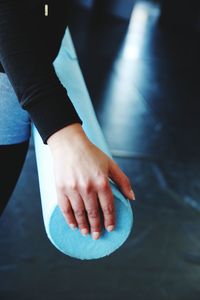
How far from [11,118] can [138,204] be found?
1.11 m

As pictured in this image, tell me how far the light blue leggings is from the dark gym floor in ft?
2.29

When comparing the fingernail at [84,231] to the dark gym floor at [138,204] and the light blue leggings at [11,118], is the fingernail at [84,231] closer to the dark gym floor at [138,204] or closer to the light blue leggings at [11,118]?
the light blue leggings at [11,118]

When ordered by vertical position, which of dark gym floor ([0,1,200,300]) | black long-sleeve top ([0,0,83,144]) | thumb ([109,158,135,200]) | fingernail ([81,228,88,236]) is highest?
black long-sleeve top ([0,0,83,144])

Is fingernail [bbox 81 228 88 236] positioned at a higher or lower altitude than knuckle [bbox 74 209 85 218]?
lower

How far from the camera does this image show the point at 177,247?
139 cm

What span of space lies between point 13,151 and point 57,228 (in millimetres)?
237

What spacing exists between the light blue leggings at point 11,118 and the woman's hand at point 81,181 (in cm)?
15

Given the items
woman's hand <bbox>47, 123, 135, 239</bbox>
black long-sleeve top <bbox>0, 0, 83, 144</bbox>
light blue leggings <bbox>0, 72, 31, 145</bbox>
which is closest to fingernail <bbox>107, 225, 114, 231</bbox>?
woman's hand <bbox>47, 123, 135, 239</bbox>

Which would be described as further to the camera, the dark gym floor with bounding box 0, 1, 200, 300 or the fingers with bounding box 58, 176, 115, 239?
the dark gym floor with bounding box 0, 1, 200, 300

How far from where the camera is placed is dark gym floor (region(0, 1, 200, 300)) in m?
1.19

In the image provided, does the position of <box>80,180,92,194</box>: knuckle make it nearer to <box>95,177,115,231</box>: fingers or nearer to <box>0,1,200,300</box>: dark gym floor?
<box>95,177,115,231</box>: fingers

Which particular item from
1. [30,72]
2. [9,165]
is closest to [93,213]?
[30,72]

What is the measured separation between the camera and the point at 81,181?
39 centimetres

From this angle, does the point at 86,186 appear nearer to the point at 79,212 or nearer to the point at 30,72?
the point at 79,212
